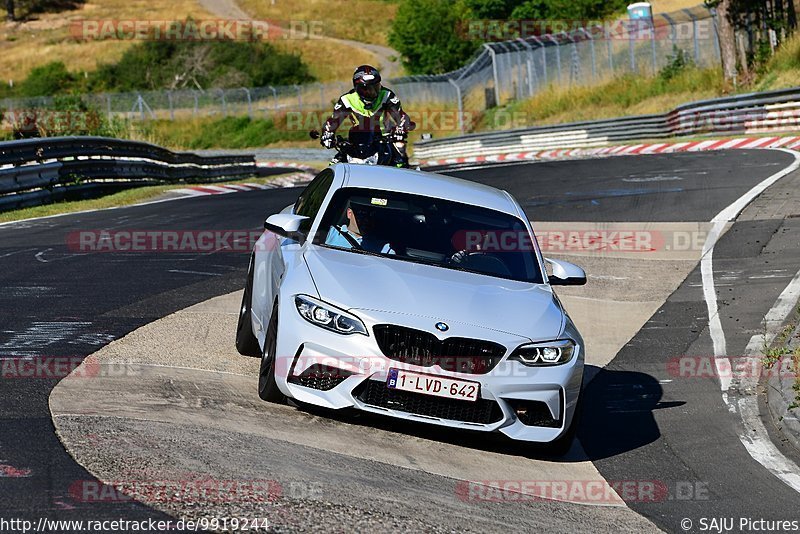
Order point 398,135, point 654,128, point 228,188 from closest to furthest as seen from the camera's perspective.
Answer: point 398,135
point 228,188
point 654,128

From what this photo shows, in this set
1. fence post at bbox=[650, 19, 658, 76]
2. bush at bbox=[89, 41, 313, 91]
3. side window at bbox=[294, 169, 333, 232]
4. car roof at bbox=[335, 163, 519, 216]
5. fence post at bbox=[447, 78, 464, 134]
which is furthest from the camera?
bush at bbox=[89, 41, 313, 91]

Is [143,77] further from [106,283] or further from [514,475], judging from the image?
[514,475]

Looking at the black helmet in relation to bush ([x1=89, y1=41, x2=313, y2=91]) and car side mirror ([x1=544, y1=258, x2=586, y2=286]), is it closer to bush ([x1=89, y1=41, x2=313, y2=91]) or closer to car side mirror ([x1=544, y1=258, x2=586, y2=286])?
car side mirror ([x1=544, y1=258, x2=586, y2=286])

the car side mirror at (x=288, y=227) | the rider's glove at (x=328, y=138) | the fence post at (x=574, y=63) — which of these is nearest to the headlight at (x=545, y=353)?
the car side mirror at (x=288, y=227)

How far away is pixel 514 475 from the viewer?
22.4 feet

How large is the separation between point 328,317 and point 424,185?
2.05 metres

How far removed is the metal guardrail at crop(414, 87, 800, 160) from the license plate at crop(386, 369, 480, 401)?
27318mm

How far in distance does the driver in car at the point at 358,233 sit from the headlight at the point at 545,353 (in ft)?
4.51

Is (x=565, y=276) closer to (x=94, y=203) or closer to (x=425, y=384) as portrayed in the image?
(x=425, y=384)

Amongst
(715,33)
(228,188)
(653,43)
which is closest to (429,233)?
(228,188)

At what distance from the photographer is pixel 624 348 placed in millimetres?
10547

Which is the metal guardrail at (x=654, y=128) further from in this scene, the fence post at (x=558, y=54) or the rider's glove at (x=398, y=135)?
the rider's glove at (x=398, y=135)

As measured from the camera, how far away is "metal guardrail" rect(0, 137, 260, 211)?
20.5 metres

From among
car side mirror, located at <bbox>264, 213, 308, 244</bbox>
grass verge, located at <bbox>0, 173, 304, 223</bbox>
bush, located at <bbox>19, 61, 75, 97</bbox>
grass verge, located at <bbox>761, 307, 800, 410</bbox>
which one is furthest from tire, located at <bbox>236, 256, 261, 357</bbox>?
bush, located at <bbox>19, 61, 75, 97</bbox>
